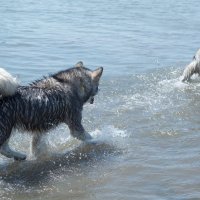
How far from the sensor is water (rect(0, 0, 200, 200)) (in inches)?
258

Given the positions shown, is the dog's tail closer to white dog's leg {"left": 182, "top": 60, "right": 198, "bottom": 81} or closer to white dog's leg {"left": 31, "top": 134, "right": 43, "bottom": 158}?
white dog's leg {"left": 31, "top": 134, "right": 43, "bottom": 158}

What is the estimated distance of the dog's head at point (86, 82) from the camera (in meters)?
7.98

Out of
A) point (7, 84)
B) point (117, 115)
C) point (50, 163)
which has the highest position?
point (7, 84)

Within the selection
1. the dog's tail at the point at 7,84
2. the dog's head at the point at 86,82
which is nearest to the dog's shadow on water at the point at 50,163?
the dog's head at the point at 86,82

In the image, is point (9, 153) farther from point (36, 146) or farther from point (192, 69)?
point (192, 69)

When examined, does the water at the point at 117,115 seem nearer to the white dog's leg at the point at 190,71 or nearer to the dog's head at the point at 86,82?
the white dog's leg at the point at 190,71

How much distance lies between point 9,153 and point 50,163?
0.59 m

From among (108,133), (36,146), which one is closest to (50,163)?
(36,146)

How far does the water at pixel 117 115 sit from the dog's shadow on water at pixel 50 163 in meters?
0.01

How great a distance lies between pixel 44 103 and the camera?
7.22 meters

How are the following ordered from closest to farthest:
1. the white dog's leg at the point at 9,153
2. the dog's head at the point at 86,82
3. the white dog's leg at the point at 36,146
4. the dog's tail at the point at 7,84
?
the dog's tail at the point at 7,84 → the white dog's leg at the point at 9,153 → the white dog's leg at the point at 36,146 → the dog's head at the point at 86,82

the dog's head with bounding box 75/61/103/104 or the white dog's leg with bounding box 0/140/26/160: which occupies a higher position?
the dog's head with bounding box 75/61/103/104

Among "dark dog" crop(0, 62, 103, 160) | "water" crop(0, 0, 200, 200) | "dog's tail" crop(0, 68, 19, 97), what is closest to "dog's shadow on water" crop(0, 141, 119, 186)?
"water" crop(0, 0, 200, 200)

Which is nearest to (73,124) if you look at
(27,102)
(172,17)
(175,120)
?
(27,102)
